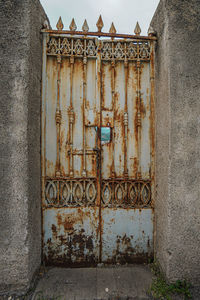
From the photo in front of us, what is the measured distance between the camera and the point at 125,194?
2.64 m

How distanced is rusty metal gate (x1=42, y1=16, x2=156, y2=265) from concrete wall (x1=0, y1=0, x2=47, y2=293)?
434 mm

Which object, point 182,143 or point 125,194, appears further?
point 125,194

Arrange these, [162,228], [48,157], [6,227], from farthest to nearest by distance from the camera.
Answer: [48,157] < [162,228] < [6,227]

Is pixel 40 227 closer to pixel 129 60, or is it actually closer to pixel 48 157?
pixel 48 157

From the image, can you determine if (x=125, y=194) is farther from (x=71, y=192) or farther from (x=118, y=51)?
(x=118, y=51)

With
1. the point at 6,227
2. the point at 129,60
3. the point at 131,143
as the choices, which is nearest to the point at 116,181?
the point at 131,143

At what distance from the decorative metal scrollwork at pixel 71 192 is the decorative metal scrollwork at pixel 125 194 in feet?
0.60

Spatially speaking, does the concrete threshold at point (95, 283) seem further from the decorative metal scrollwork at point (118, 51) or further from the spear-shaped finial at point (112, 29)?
the spear-shaped finial at point (112, 29)

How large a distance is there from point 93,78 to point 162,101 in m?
1.07

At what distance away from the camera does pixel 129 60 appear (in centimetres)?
267

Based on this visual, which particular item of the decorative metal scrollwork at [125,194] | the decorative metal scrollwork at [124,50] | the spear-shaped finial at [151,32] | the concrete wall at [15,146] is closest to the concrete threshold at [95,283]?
the concrete wall at [15,146]

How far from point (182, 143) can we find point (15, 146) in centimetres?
207

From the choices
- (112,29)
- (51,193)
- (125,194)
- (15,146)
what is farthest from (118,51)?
(51,193)

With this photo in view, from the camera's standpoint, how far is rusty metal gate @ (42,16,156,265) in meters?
2.59
